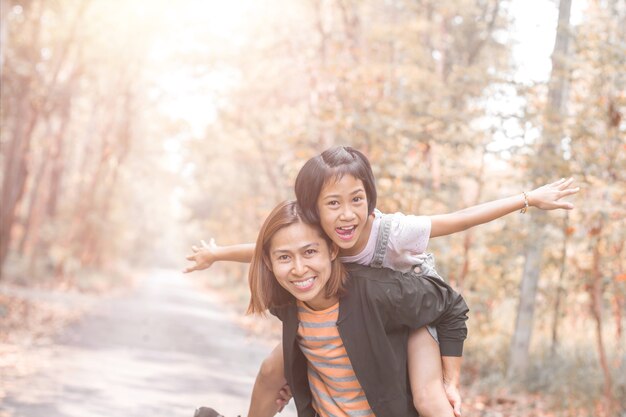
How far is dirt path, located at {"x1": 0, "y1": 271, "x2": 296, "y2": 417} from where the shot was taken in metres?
7.91

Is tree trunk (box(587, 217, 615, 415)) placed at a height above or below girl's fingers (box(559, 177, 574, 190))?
below

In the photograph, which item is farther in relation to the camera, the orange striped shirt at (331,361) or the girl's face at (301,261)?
the orange striped shirt at (331,361)

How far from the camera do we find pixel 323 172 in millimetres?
3408

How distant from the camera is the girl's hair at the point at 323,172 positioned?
3406 millimetres

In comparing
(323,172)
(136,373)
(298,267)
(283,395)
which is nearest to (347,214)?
(323,172)

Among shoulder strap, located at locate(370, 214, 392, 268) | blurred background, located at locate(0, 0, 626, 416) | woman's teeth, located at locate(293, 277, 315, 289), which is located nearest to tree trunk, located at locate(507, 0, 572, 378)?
blurred background, located at locate(0, 0, 626, 416)

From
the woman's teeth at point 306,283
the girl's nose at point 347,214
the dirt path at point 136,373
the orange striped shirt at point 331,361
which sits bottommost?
the dirt path at point 136,373

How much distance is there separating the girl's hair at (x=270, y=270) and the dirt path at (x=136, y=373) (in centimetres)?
445

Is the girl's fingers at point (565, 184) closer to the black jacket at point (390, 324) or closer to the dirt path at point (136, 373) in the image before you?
the black jacket at point (390, 324)

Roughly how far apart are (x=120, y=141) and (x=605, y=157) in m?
23.6

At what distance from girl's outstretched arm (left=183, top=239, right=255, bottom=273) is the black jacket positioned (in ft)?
2.19

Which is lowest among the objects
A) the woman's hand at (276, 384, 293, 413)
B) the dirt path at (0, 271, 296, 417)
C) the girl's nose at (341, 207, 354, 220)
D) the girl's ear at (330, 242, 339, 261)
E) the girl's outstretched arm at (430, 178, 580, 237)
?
the dirt path at (0, 271, 296, 417)

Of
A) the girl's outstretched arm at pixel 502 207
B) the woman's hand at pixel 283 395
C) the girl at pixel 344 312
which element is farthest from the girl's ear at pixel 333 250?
the woman's hand at pixel 283 395

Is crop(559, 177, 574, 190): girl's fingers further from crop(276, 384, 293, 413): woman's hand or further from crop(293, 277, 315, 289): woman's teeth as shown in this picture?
crop(276, 384, 293, 413): woman's hand
